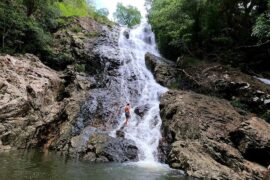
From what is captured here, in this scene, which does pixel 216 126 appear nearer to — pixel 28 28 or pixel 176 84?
pixel 176 84

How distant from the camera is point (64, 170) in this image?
1391cm

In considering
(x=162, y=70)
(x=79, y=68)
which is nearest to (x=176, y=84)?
(x=162, y=70)

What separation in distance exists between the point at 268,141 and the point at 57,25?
25481mm

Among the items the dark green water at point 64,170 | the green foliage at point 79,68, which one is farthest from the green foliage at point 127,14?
the dark green water at point 64,170

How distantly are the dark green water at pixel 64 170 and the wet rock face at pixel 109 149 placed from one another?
1.02 m

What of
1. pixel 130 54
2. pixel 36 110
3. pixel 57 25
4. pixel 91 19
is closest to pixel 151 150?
pixel 36 110

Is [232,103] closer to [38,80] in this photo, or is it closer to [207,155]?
[207,155]

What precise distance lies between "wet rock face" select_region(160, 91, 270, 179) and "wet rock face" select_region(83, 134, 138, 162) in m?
2.19

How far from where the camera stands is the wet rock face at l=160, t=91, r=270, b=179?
52.1 feet

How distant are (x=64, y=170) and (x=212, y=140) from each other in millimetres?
8577

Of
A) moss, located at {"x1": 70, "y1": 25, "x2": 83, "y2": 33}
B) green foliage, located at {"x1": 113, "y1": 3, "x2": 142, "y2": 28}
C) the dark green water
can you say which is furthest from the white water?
green foliage, located at {"x1": 113, "y1": 3, "x2": 142, "y2": 28}

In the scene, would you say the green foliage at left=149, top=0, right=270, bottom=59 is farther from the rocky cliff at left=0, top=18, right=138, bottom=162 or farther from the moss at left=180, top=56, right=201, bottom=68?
the rocky cliff at left=0, top=18, right=138, bottom=162

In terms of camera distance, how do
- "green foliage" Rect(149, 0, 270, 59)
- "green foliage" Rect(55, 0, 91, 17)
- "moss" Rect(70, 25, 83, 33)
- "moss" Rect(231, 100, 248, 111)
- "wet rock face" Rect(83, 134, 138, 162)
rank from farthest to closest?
1. "green foliage" Rect(55, 0, 91, 17)
2. "moss" Rect(70, 25, 83, 33)
3. "green foliage" Rect(149, 0, 270, 59)
4. "moss" Rect(231, 100, 248, 111)
5. "wet rock face" Rect(83, 134, 138, 162)

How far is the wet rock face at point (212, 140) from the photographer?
15.9 m
